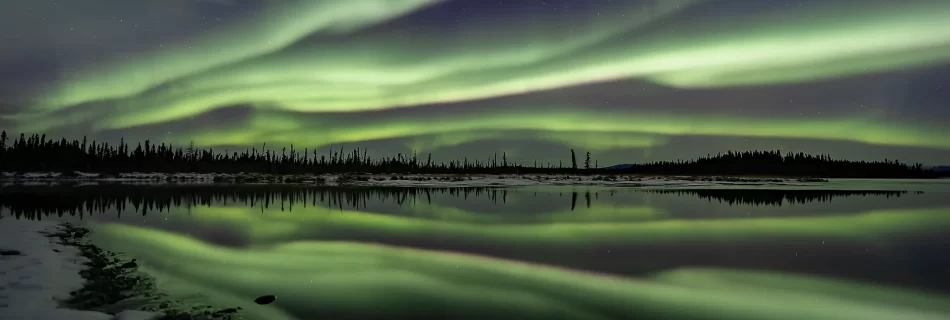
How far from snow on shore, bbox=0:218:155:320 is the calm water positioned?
1.65 m

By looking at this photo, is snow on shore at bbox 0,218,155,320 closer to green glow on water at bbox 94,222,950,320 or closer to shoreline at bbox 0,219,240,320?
shoreline at bbox 0,219,240,320

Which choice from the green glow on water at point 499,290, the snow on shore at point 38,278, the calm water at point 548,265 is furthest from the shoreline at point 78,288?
the green glow on water at point 499,290

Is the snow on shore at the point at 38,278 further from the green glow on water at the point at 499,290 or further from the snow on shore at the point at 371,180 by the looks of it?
the snow on shore at the point at 371,180

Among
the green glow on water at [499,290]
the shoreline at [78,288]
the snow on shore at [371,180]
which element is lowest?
the green glow on water at [499,290]

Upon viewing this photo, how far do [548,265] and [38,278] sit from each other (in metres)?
11.4

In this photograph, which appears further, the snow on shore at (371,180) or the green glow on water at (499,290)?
the snow on shore at (371,180)

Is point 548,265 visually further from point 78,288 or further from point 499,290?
point 78,288

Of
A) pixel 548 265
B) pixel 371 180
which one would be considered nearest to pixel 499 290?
pixel 548 265

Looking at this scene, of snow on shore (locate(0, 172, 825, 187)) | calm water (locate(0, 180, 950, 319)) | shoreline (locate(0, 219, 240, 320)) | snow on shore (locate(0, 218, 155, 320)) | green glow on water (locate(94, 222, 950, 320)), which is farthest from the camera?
snow on shore (locate(0, 172, 825, 187))

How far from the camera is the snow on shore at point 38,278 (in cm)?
895

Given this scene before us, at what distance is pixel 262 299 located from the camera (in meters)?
10.6

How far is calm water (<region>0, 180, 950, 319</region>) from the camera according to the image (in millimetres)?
10617

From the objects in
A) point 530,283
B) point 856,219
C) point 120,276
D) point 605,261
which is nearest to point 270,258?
point 120,276

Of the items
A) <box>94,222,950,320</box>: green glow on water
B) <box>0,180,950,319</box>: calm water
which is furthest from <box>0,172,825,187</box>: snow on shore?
<box>94,222,950,320</box>: green glow on water
